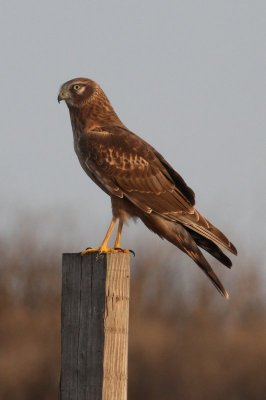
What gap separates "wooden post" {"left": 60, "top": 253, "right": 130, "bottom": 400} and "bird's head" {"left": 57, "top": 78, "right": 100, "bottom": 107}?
4069 millimetres

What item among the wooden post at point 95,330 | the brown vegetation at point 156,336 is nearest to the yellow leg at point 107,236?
the wooden post at point 95,330

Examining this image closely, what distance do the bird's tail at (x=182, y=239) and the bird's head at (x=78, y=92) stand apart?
1.24m

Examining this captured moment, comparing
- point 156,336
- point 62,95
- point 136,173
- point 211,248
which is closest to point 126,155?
point 136,173

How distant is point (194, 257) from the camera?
844 centimetres

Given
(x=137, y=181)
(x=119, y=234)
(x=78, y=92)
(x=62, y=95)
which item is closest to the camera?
(x=119, y=234)

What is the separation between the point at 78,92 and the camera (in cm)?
995

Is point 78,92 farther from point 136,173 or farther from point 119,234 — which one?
point 119,234

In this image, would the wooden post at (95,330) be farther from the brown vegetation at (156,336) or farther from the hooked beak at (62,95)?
the brown vegetation at (156,336)

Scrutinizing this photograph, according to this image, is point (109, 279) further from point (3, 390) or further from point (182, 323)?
point (182, 323)

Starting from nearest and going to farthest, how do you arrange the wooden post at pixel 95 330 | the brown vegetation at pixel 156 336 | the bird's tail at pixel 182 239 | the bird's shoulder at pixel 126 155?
1. the wooden post at pixel 95 330
2. the bird's tail at pixel 182 239
3. the bird's shoulder at pixel 126 155
4. the brown vegetation at pixel 156 336

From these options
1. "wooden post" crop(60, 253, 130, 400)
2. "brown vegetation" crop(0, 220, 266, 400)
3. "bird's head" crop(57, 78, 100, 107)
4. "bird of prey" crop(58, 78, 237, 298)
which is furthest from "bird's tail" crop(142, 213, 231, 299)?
"brown vegetation" crop(0, 220, 266, 400)

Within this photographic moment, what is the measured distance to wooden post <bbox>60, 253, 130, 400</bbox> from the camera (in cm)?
567

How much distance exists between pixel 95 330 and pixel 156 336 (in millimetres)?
13978

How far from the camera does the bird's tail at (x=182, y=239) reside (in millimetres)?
8125
